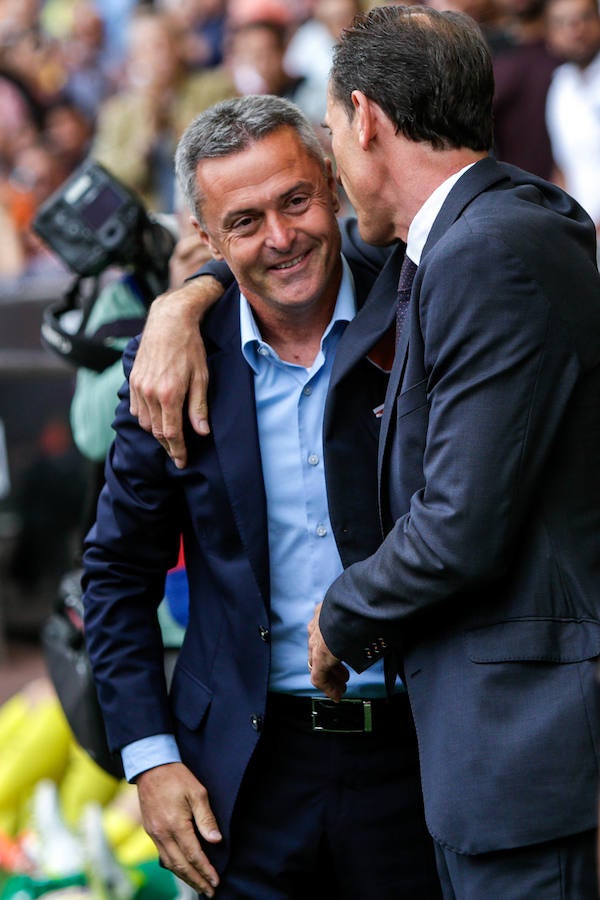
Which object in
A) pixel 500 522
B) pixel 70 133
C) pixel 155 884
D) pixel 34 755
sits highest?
pixel 500 522

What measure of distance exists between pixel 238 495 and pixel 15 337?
4.14 metres

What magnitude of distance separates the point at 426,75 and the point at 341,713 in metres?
1.00

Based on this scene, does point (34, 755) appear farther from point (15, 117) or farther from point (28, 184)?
point (15, 117)

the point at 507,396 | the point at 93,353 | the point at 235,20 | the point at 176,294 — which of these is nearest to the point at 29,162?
the point at 235,20

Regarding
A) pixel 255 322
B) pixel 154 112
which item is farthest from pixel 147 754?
pixel 154 112

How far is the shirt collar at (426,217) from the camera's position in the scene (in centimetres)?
165

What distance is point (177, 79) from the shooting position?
653 cm

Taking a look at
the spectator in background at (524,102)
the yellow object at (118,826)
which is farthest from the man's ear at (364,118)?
the spectator in background at (524,102)

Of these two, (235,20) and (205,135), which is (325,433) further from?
(235,20)

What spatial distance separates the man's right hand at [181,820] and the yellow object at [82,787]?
5.07 ft

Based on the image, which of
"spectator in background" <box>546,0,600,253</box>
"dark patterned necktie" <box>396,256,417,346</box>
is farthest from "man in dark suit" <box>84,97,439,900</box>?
"spectator in background" <box>546,0,600,253</box>

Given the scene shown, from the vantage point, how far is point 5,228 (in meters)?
7.41

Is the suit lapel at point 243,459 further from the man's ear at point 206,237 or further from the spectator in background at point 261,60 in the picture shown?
the spectator in background at point 261,60

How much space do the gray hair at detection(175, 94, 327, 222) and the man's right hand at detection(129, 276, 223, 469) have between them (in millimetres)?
193
